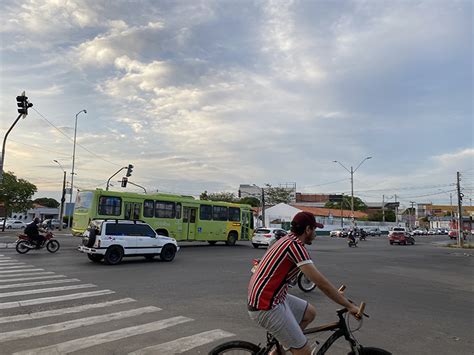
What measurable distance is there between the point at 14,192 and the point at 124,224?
41.6 meters

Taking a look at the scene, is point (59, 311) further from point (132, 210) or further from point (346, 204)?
point (346, 204)

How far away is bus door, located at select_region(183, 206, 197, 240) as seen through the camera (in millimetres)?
25500

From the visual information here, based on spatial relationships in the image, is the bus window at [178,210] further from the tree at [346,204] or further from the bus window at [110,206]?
the tree at [346,204]

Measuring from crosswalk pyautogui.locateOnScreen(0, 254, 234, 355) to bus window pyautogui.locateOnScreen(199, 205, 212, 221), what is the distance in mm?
16668

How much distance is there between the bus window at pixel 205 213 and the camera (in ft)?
86.9

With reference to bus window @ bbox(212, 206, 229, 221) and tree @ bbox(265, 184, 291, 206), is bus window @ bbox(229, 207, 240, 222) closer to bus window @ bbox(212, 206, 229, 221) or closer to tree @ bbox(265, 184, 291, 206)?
bus window @ bbox(212, 206, 229, 221)

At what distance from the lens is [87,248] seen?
1544 centimetres

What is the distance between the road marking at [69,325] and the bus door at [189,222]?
1768 cm

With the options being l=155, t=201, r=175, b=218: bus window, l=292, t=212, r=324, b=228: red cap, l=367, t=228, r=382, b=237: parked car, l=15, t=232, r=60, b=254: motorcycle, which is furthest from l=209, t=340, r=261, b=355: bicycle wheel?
l=367, t=228, r=382, b=237: parked car

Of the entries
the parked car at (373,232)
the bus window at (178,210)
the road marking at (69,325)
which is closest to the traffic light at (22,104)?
the bus window at (178,210)

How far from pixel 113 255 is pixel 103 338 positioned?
9.98 meters

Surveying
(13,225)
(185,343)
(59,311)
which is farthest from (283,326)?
(13,225)

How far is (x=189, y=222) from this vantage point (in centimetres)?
2578

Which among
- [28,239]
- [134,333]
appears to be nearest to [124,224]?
[28,239]
